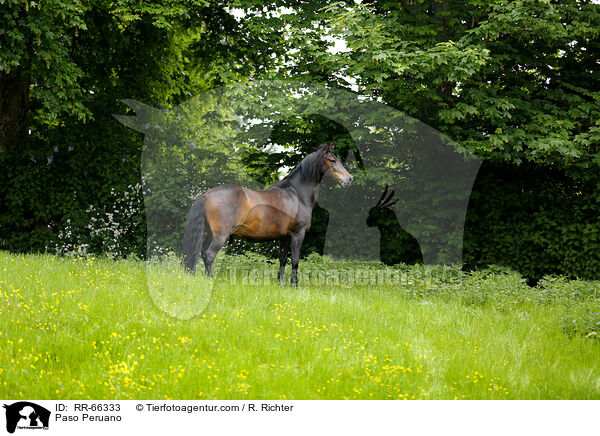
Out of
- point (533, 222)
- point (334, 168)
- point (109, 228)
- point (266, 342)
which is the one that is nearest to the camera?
point (266, 342)

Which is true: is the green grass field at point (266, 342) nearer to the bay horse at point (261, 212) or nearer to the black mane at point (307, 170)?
the bay horse at point (261, 212)

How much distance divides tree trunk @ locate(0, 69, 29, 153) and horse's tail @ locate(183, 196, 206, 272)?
24.1 ft

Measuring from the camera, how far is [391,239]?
39.6ft

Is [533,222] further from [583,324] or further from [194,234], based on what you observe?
[194,234]

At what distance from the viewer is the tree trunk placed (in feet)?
39.0

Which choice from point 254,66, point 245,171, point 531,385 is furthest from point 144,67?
point 531,385

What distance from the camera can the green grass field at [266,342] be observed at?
4.32 m

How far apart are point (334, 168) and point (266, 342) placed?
3.53 meters

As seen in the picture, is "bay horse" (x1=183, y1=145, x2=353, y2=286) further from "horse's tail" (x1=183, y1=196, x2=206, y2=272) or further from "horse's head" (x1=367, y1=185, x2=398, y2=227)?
"horse's head" (x1=367, y1=185, x2=398, y2=227)

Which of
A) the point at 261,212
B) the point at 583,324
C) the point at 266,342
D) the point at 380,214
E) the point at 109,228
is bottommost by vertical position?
the point at 266,342

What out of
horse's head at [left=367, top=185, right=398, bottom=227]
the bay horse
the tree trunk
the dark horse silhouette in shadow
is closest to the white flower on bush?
the tree trunk
